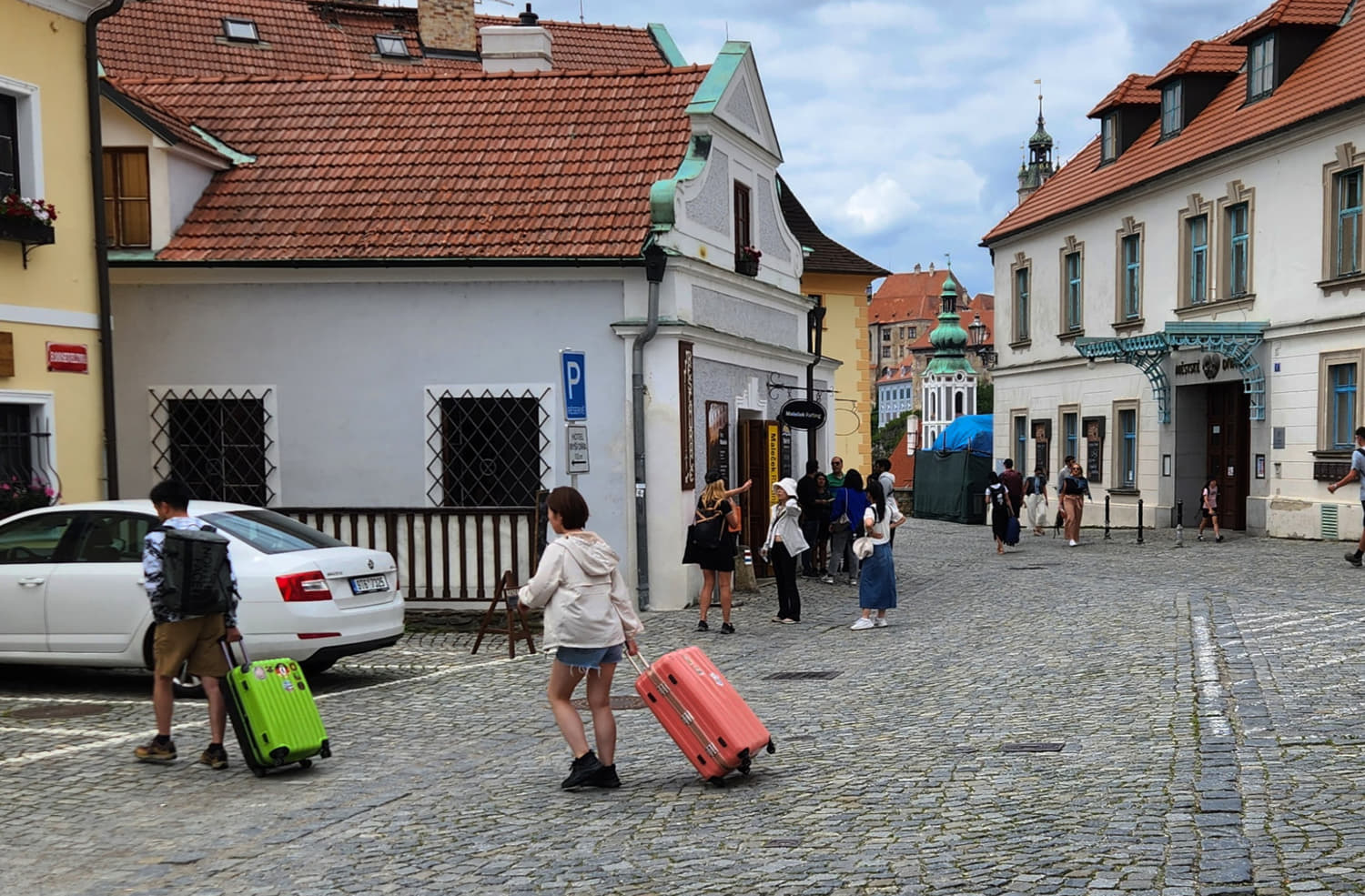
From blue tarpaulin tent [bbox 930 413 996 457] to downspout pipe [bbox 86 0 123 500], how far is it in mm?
33279

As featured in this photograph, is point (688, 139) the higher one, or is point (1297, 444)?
point (688, 139)

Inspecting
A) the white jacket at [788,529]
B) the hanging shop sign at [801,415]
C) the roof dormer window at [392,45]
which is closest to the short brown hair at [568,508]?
the white jacket at [788,529]

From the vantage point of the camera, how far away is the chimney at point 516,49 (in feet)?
79.7

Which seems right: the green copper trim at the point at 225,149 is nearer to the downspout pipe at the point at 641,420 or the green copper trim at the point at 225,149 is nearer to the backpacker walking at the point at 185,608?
the downspout pipe at the point at 641,420

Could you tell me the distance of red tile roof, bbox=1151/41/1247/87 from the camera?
3372cm

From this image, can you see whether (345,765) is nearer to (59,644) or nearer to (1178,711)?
(59,644)

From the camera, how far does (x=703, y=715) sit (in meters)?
8.02

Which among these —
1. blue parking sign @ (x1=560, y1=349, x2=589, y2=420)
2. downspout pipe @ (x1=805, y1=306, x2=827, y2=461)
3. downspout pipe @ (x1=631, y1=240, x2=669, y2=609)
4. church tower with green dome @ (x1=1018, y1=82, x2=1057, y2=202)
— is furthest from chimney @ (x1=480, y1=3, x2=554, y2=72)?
church tower with green dome @ (x1=1018, y1=82, x2=1057, y2=202)

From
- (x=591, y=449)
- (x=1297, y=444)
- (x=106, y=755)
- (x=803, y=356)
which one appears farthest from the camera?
(x=1297, y=444)

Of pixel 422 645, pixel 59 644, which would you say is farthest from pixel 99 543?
pixel 422 645

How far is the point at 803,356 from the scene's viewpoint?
24156 millimetres

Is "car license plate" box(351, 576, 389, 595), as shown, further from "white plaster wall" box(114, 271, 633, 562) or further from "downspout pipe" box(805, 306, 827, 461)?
"downspout pipe" box(805, 306, 827, 461)

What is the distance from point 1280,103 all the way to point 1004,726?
938 inches

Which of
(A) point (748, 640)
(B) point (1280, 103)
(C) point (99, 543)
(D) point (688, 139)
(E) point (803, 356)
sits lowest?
(A) point (748, 640)
